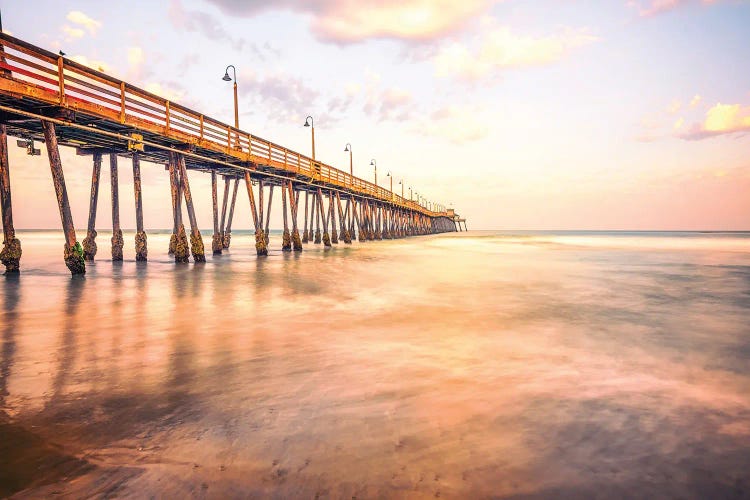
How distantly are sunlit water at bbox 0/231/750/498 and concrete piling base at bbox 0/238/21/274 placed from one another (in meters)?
6.09

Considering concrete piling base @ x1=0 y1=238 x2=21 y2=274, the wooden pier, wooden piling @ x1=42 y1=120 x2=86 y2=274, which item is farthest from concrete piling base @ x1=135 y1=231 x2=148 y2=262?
wooden piling @ x1=42 y1=120 x2=86 y2=274

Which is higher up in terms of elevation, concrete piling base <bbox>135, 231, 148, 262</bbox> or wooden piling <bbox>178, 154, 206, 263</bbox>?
wooden piling <bbox>178, 154, 206, 263</bbox>

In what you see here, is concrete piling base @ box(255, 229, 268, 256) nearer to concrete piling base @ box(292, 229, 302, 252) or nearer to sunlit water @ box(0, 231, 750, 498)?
concrete piling base @ box(292, 229, 302, 252)

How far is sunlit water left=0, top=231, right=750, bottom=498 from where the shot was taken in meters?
2.47

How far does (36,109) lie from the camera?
11.6 m

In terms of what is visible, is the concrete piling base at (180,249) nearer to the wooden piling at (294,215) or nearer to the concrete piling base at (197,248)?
the concrete piling base at (197,248)

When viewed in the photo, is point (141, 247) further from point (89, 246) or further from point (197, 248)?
point (197, 248)

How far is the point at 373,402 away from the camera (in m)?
3.62

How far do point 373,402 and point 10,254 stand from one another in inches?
581

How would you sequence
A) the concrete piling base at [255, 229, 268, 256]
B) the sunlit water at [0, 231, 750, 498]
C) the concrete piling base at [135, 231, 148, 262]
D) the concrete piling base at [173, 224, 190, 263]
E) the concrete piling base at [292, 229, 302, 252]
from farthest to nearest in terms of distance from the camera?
the concrete piling base at [292, 229, 302, 252], the concrete piling base at [255, 229, 268, 256], the concrete piling base at [135, 231, 148, 262], the concrete piling base at [173, 224, 190, 263], the sunlit water at [0, 231, 750, 498]

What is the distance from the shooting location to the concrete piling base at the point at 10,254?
1271cm

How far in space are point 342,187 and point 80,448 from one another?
107ft

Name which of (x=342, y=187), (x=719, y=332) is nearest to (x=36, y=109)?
(x=719, y=332)

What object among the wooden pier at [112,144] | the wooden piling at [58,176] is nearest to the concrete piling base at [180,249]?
the wooden pier at [112,144]
